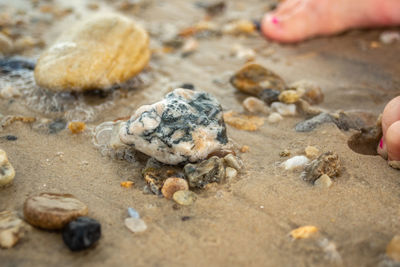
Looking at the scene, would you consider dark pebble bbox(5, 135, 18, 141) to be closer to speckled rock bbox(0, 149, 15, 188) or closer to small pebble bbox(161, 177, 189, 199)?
speckled rock bbox(0, 149, 15, 188)

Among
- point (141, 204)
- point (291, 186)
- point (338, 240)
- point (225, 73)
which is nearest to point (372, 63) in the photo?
point (225, 73)

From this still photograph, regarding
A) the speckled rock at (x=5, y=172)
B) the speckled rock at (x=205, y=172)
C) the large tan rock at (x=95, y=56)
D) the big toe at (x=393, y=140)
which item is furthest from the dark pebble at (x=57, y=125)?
the big toe at (x=393, y=140)

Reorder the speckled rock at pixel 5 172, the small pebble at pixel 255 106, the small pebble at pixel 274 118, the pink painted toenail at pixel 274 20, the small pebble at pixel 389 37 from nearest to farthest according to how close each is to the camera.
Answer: the speckled rock at pixel 5 172
the small pebble at pixel 274 118
the small pebble at pixel 255 106
the small pebble at pixel 389 37
the pink painted toenail at pixel 274 20

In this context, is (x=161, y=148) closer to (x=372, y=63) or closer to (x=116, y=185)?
(x=116, y=185)

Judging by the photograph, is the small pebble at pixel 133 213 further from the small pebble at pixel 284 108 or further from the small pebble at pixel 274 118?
the small pebble at pixel 284 108

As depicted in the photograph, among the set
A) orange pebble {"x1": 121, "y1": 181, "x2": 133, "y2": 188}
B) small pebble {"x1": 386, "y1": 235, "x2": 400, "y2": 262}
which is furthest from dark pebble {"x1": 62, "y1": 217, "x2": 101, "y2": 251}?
small pebble {"x1": 386, "y1": 235, "x2": 400, "y2": 262}

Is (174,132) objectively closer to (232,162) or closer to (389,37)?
(232,162)

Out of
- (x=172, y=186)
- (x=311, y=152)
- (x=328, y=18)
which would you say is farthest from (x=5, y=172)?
(x=328, y=18)
